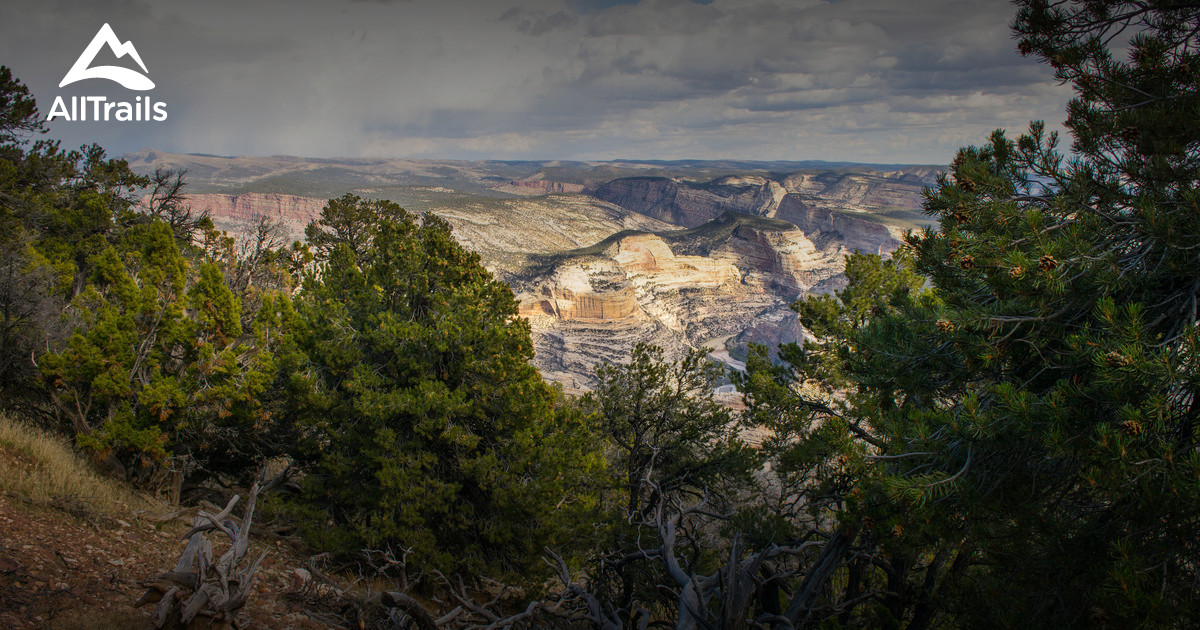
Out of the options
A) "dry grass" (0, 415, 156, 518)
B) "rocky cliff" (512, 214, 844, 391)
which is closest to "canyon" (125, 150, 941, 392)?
"rocky cliff" (512, 214, 844, 391)

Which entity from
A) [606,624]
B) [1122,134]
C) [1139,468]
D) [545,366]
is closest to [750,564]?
[606,624]

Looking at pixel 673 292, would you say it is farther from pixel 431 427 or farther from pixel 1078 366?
pixel 1078 366

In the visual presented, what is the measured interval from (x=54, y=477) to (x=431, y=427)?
208 inches

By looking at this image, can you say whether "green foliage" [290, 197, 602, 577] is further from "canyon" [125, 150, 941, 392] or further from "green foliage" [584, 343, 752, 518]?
"canyon" [125, 150, 941, 392]

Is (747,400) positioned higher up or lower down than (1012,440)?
lower down

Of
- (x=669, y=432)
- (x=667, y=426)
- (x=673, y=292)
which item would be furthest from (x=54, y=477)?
(x=673, y=292)

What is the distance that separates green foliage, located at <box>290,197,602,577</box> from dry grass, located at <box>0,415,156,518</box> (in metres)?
2.56

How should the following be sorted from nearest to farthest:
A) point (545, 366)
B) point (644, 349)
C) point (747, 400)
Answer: point (747, 400) < point (644, 349) < point (545, 366)

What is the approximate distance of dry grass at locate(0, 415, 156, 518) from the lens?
747 cm

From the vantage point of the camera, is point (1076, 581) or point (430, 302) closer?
point (1076, 581)

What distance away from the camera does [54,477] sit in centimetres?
811

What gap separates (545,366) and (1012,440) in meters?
82.3

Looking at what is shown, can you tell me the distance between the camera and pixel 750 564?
190 inches

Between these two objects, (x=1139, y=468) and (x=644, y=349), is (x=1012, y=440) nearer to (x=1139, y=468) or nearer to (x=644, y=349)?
(x=1139, y=468)
